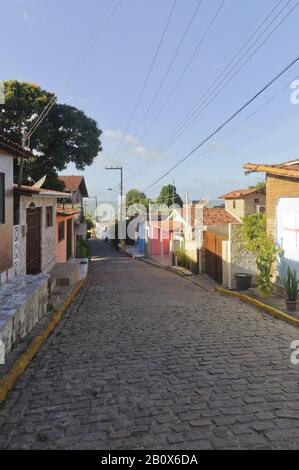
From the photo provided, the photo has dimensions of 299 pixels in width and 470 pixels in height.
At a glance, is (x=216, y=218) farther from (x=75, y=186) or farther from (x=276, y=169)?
(x=276, y=169)

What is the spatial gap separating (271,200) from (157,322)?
5.52 metres

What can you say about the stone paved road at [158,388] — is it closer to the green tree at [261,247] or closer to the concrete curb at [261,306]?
the concrete curb at [261,306]

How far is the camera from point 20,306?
6.23 m

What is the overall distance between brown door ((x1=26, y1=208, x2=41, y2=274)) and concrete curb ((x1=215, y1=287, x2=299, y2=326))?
6167 millimetres

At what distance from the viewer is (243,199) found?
38906mm

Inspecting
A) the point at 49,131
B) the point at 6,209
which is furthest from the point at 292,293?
the point at 49,131

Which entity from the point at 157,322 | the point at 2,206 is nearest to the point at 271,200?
the point at 157,322

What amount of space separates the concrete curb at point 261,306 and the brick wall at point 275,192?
6.72ft

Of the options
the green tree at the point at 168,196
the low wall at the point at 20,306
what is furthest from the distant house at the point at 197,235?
the green tree at the point at 168,196

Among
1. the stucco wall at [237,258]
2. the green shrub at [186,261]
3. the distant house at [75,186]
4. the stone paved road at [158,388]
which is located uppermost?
the distant house at [75,186]

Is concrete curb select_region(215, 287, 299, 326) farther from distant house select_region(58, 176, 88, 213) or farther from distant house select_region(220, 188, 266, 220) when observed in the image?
distant house select_region(58, 176, 88, 213)

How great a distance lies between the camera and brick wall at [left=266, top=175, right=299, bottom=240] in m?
10.1

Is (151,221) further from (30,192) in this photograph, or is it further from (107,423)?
(107,423)

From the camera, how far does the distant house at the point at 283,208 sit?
10.0 metres
